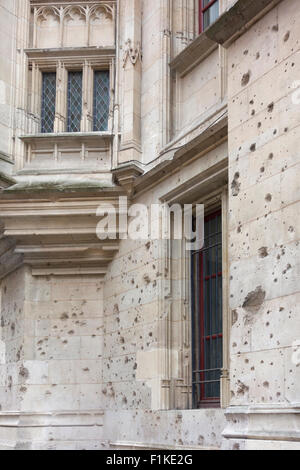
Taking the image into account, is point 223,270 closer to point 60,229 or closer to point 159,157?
point 159,157

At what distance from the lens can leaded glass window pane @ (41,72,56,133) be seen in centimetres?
908

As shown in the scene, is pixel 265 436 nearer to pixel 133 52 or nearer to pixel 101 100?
pixel 133 52

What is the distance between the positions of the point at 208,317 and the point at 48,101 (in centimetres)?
382

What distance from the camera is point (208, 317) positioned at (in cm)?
707

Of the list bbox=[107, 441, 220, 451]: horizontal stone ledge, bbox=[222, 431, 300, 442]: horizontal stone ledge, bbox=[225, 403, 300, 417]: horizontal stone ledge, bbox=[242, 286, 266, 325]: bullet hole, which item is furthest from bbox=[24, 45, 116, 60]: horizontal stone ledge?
bbox=[222, 431, 300, 442]: horizontal stone ledge

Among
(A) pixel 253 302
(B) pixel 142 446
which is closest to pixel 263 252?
(A) pixel 253 302

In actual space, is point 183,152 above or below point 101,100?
below

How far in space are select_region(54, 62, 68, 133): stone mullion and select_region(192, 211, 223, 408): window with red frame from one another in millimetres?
2594

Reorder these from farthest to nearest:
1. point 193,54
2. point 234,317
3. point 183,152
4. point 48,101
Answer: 1. point 48,101
2. point 193,54
3. point 183,152
4. point 234,317

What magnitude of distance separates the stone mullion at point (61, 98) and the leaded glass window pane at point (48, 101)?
157 millimetres

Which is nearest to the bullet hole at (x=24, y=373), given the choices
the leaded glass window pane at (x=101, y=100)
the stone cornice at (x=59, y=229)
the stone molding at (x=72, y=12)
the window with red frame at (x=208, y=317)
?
the stone cornice at (x=59, y=229)

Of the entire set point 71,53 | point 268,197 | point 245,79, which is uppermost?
point 71,53

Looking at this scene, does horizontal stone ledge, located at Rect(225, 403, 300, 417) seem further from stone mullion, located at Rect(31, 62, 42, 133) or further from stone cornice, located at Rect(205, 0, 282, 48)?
stone mullion, located at Rect(31, 62, 42, 133)

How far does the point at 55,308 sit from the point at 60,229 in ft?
3.32
